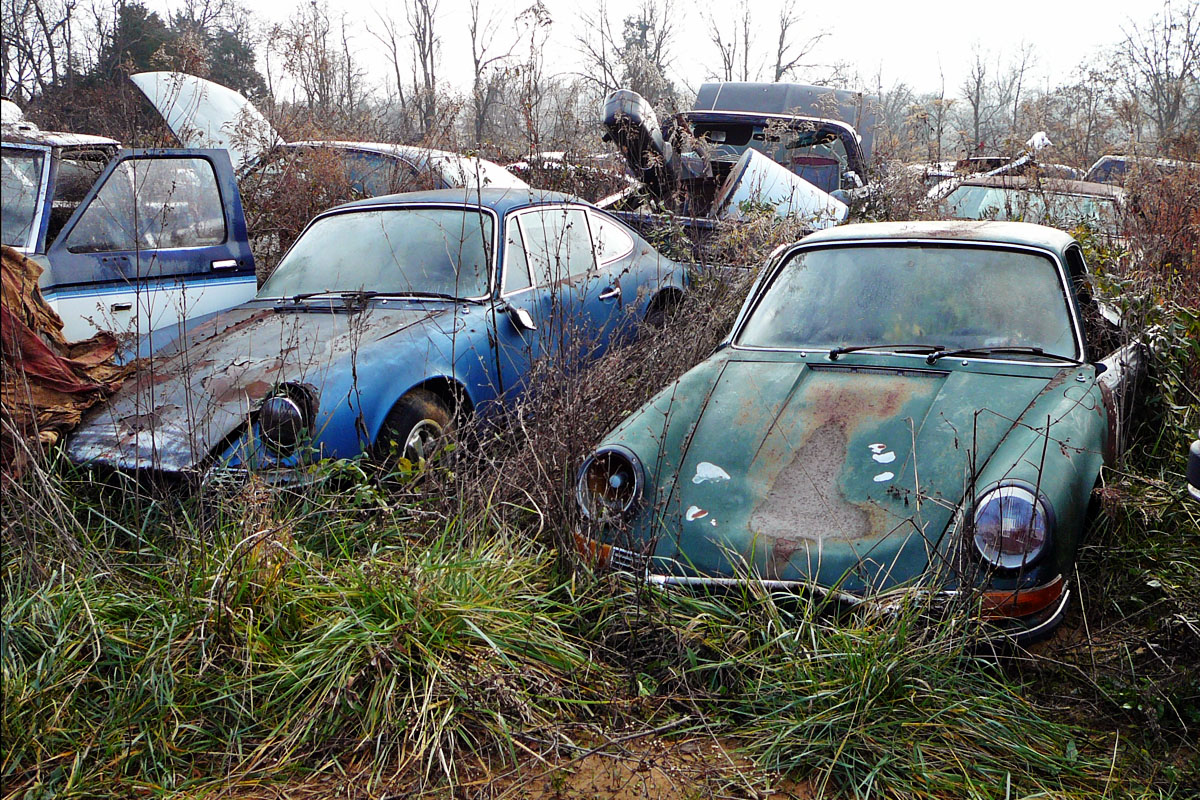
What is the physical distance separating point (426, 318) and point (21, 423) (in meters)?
1.75

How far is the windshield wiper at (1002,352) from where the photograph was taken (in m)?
3.54

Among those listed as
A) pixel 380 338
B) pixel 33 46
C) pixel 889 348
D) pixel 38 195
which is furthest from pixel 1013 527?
pixel 33 46

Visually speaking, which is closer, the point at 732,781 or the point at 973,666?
the point at 732,781

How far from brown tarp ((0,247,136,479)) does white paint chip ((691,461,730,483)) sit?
2362 mm

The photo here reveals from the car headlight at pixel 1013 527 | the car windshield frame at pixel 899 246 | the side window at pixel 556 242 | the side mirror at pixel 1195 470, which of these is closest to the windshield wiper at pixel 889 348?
the car windshield frame at pixel 899 246

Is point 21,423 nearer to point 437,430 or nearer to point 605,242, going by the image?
point 437,430

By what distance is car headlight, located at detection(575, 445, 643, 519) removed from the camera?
321 cm

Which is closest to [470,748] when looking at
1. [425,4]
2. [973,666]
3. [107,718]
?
[107,718]

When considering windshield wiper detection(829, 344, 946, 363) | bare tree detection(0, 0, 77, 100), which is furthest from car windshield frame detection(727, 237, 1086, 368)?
bare tree detection(0, 0, 77, 100)

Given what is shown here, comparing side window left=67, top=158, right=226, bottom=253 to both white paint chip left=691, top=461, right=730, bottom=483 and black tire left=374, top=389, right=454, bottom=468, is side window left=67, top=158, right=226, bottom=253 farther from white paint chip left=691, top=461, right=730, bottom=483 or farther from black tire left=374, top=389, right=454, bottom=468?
white paint chip left=691, top=461, right=730, bottom=483

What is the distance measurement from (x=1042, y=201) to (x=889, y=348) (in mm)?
4726

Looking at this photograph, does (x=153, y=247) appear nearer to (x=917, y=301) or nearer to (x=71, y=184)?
(x=71, y=184)

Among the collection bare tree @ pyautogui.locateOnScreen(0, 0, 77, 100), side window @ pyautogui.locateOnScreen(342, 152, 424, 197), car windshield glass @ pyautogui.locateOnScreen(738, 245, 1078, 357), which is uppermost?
bare tree @ pyautogui.locateOnScreen(0, 0, 77, 100)

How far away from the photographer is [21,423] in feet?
10.6
